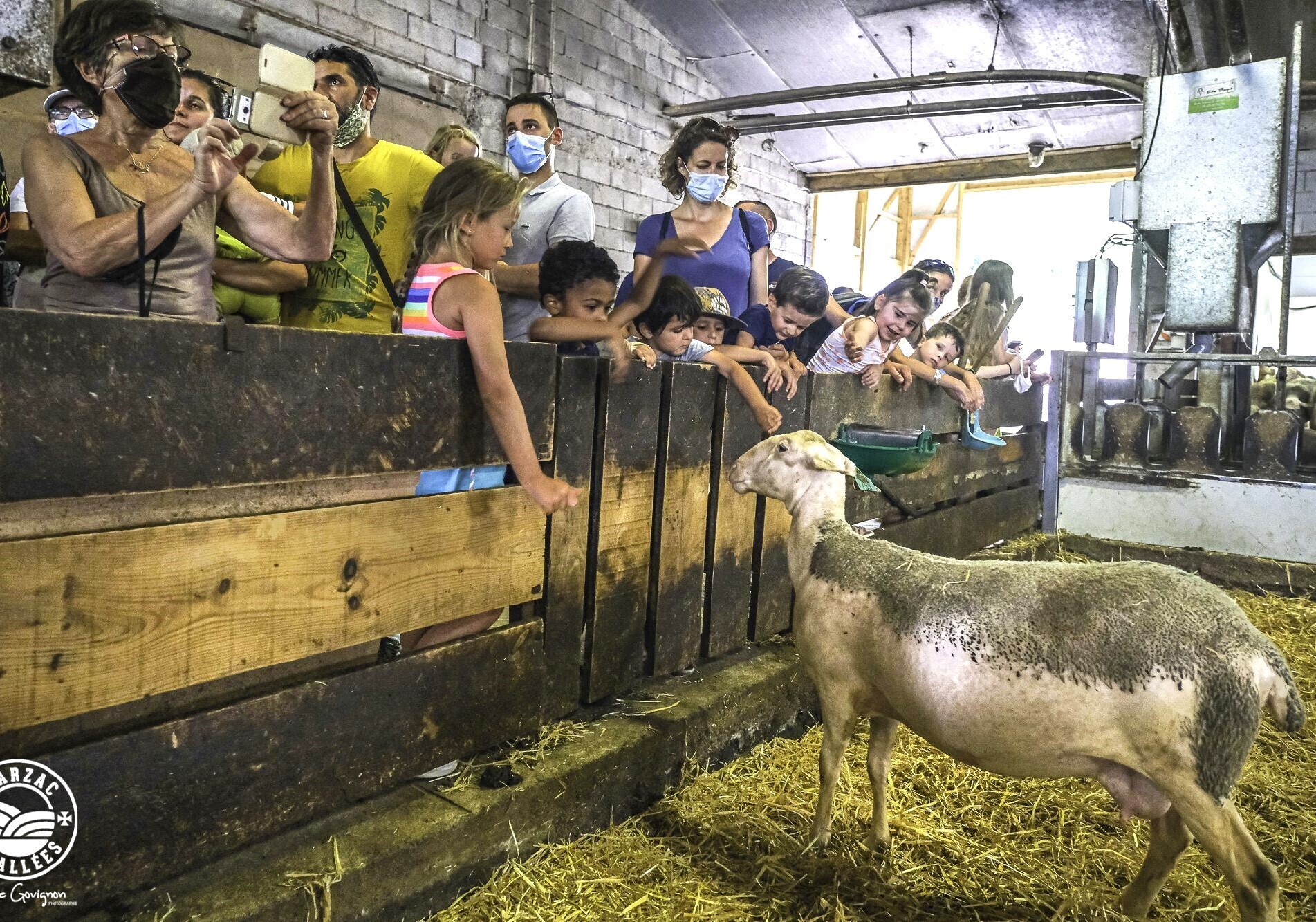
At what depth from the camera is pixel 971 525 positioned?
5461 millimetres

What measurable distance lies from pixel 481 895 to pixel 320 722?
1.90ft

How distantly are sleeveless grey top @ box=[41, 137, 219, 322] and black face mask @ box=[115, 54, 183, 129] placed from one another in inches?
6.1

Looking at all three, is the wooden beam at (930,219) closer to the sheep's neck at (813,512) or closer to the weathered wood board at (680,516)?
the weathered wood board at (680,516)

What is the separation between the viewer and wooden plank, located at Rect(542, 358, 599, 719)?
8.96ft

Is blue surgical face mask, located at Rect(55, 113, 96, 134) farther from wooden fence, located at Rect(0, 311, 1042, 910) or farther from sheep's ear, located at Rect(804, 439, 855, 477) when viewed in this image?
sheep's ear, located at Rect(804, 439, 855, 477)

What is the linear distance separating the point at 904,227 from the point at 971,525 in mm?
15716

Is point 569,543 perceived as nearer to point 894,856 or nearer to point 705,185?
point 894,856

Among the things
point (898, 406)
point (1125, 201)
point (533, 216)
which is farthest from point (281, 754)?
point (1125, 201)

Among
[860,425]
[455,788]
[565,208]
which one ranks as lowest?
[455,788]

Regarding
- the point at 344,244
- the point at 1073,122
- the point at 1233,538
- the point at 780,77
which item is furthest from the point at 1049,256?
the point at 344,244

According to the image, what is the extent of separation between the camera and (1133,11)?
7.84m

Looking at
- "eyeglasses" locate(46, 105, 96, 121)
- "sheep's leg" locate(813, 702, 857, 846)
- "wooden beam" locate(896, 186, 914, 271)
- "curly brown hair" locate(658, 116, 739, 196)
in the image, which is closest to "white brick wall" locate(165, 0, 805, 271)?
"curly brown hair" locate(658, 116, 739, 196)

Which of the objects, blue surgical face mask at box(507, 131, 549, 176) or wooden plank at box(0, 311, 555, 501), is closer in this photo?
wooden plank at box(0, 311, 555, 501)

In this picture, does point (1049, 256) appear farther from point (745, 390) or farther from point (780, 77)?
point (745, 390)
